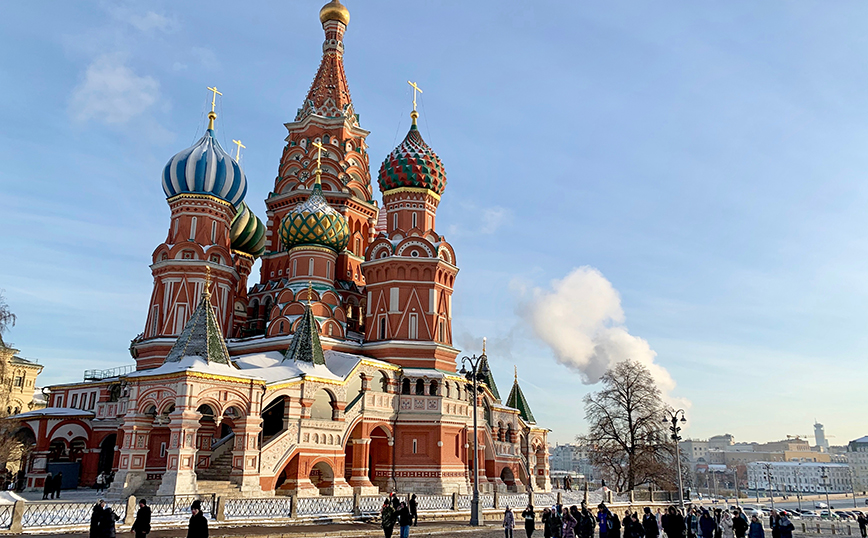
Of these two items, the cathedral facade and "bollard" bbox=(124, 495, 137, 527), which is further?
the cathedral facade

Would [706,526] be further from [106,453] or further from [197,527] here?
[106,453]

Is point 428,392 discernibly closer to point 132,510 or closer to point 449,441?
point 449,441

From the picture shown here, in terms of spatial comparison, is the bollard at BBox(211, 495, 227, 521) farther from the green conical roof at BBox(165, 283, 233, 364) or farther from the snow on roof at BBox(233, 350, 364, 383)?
the snow on roof at BBox(233, 350, 364, 383)

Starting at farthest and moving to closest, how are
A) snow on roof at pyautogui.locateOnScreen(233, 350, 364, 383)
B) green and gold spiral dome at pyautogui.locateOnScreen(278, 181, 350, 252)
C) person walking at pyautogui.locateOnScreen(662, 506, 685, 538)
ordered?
green and gold spiral dome at pyautogui.locateOnScreen(278, 181, 350, 252)
snow on roof at pyautogui.locateOnScreen(233, 350, 364, 383)
person walking at pyautogui.locateOnScreen(662, 506, 685, 538)

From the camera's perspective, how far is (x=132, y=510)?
16094 millimetres

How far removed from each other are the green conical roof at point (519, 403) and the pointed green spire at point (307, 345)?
53.7 feet

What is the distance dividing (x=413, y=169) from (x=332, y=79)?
9.98 metres

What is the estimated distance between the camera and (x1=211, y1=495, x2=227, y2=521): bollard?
17047mm

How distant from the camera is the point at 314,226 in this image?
32.7 metres

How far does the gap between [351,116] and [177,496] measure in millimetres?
25243

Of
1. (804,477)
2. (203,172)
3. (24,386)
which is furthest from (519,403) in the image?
(804,477)

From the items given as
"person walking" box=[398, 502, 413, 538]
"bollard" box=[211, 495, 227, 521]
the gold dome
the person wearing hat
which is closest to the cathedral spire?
the gold dome

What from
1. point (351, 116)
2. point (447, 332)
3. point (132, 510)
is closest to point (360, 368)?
point (447, 332)

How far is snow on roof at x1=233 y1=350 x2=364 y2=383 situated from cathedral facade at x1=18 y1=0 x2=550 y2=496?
0.32 feet
